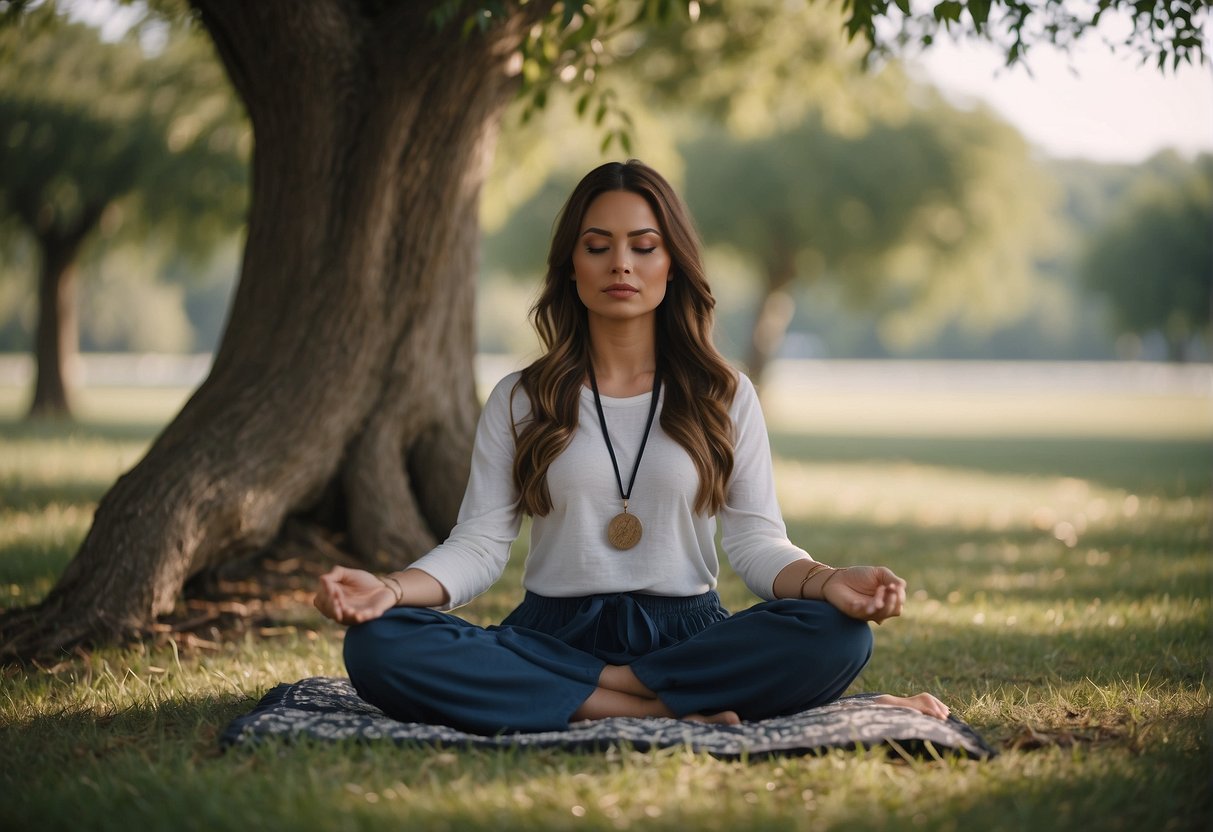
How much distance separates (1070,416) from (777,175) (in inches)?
405

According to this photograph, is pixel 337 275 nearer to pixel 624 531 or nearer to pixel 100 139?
pixel 624 531

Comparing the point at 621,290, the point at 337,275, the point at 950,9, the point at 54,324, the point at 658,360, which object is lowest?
the point at 658,360

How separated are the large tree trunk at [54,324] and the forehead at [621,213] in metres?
18.9

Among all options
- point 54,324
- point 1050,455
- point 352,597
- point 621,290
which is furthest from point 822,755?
point 54,324

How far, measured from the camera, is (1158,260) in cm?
4744

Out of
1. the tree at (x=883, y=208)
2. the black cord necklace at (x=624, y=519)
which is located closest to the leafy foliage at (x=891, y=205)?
the tree at (x=883, y=208)

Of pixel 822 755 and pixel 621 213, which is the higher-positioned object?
pixel 621 213

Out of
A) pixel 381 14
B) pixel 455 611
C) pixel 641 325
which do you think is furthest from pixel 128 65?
pixel 641 325

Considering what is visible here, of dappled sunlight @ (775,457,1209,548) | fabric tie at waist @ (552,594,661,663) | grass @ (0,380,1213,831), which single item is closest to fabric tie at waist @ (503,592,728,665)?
fabric tie at waist @ (552,594,661,663)

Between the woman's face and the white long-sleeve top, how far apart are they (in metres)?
0.34

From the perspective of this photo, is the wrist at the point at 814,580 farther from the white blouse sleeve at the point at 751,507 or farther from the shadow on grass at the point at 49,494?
the shadow on grass at the point at 49,494

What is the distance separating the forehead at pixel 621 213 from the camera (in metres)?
3.77

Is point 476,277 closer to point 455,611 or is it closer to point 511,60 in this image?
point 511,60

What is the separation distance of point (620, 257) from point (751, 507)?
0.94 metres
